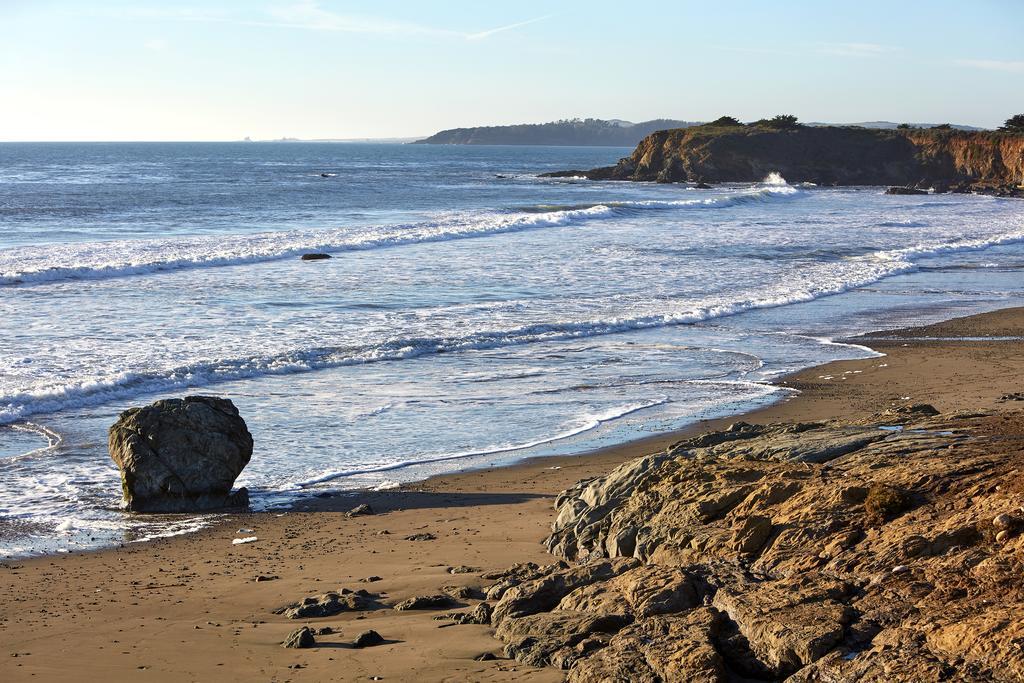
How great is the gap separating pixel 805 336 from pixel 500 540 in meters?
12.3

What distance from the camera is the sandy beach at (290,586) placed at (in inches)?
229

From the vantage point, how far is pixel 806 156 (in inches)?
3863

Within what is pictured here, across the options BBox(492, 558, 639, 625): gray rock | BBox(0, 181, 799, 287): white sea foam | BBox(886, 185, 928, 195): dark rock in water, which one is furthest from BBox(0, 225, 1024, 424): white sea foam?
BBox(886, 185, 928, 195): dark rock in water

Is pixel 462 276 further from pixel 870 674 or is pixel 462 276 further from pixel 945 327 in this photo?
pixel 870 674

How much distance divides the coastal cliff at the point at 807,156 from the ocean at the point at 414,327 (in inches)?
1839

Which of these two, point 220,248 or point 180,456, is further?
point 220,248

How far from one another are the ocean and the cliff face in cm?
4656

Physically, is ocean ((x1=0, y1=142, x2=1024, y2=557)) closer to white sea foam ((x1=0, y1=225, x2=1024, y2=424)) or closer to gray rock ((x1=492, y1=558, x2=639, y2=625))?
white sea foam ((x1=0, y1=225, x2=1024, y2=424))

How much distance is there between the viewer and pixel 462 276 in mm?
27250

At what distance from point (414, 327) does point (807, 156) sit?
85.4 metres

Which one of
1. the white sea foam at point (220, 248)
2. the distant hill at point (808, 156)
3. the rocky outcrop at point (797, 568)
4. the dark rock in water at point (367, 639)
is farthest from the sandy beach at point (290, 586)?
the distant hill at point (808, 156)

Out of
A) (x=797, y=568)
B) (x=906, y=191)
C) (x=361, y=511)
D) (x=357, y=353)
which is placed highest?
(x=906, y=191)

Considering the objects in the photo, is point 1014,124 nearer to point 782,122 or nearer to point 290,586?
point 782,122

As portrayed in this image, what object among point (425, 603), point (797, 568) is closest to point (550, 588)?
point (425, 603)
